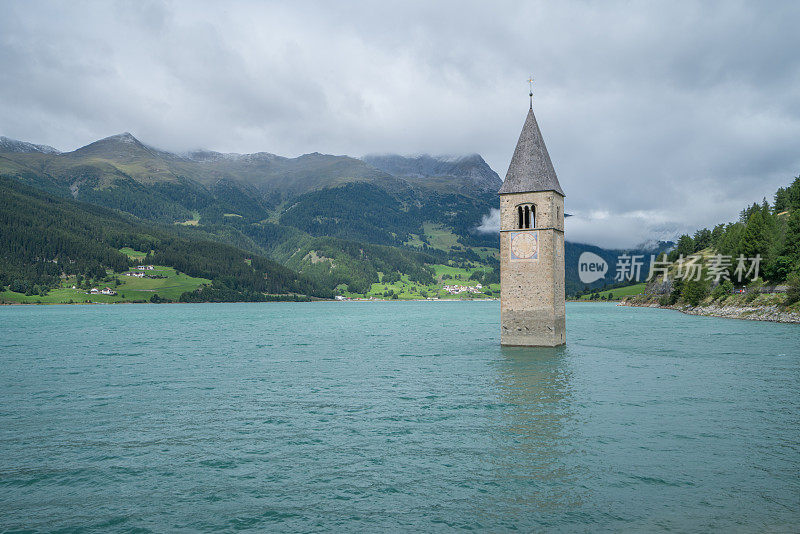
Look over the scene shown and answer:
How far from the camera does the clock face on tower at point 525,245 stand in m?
43.6

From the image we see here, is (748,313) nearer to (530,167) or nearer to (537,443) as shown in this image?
(530,167)

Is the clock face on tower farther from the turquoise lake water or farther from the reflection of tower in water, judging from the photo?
the reflection of tower in water

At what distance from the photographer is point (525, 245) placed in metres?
43.9

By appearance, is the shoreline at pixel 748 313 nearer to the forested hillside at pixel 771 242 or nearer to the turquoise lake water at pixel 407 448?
the forested hillside at pixel 771 242

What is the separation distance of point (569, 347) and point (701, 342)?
1662 centimetres

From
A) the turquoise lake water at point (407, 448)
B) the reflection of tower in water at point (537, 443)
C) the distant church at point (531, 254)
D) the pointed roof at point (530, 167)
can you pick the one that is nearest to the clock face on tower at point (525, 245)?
the distant church at point (531, 254)

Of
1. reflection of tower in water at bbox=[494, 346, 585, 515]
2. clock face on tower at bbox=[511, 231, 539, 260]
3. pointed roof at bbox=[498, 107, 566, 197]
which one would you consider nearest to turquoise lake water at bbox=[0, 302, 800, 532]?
reflection of tower in water at bbox=[494, 346, 585, 515]

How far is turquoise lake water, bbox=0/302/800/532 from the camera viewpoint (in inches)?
539

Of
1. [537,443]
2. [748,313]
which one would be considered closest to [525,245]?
[537,443]

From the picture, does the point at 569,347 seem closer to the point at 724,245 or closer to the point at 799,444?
the point at 799,444

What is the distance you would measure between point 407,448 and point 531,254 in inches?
1085

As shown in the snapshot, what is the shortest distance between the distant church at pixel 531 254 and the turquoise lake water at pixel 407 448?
14.3 ft

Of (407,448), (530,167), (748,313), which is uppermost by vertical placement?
(530,167)

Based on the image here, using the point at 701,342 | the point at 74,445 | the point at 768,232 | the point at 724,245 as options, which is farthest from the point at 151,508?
the point at 724,245
